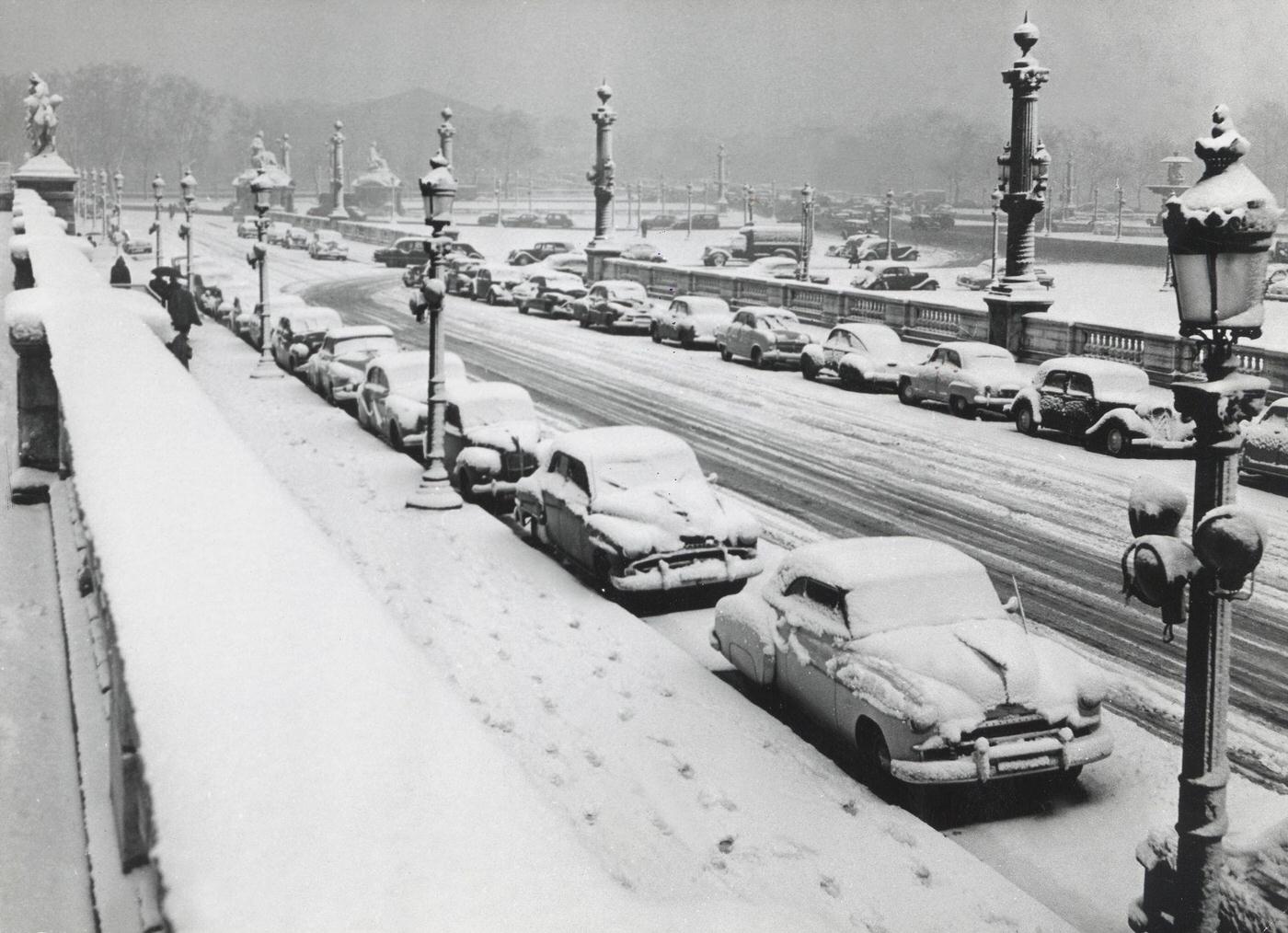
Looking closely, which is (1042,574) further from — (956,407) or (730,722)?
(956,407)

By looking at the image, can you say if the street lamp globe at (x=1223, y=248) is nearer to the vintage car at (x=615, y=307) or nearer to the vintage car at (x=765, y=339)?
the vintage car at (x=765, y=339)

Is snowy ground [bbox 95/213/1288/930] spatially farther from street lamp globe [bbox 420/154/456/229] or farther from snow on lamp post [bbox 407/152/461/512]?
street lamp globe [bbox 420/154/456/229]

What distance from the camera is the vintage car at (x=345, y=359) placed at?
2597cm

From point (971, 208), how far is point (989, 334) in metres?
75.9

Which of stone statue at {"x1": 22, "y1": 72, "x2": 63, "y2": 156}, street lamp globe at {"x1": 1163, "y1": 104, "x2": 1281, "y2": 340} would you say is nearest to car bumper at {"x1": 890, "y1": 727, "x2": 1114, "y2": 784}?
street lamp globe at {"x1": 1163, "y1": 104, "x2": 1281, "y2": 340}

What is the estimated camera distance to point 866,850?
8086mm

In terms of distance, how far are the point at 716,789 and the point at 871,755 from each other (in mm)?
1153

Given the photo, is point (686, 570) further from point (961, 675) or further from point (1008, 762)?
point (1008, 762)

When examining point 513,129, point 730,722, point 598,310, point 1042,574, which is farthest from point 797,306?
point 513,129

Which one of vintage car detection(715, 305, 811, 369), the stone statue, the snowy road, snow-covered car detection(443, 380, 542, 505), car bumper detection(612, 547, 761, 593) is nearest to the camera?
the snowy road

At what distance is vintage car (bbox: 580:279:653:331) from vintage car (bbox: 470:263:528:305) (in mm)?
7901

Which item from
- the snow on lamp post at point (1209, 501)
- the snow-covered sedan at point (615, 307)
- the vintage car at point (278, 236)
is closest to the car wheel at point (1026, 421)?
the snow-covered sedan at point (615, 307)

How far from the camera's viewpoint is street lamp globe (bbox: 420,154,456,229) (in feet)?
54.5

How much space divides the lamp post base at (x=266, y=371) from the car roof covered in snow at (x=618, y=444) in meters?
15.7
